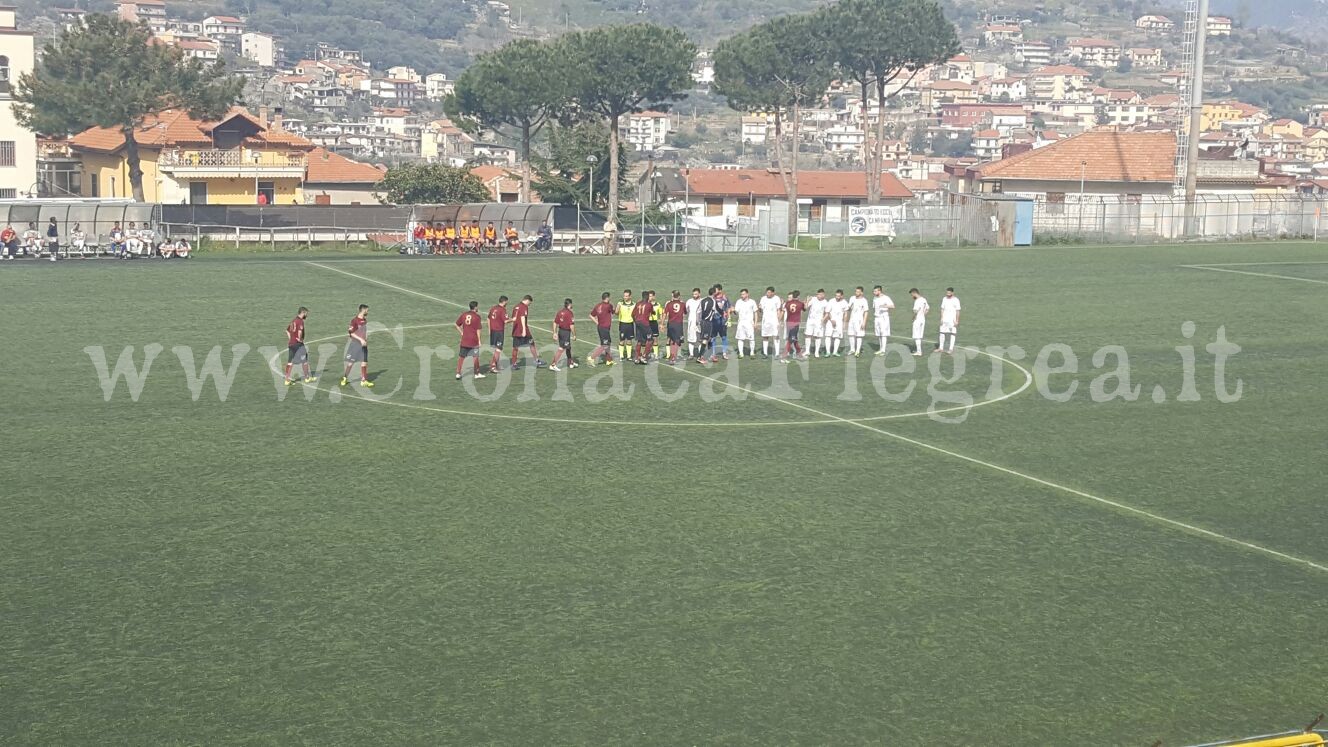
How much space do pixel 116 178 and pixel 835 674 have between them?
72962 millimetres

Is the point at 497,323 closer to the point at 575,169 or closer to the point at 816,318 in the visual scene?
the point at 816,318

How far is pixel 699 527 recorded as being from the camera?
1753 cm

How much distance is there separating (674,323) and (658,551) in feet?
44.2

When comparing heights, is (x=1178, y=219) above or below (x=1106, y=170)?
below

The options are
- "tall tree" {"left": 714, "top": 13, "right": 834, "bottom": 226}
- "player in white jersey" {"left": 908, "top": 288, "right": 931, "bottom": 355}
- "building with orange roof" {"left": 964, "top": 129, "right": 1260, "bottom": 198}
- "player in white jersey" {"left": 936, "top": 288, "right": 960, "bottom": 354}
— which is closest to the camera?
"player in white jersey" {"left": 908, "top": 288, "right": 931, "bottom": 355}

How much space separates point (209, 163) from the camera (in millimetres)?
73062

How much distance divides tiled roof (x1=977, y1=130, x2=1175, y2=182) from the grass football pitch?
159 ft

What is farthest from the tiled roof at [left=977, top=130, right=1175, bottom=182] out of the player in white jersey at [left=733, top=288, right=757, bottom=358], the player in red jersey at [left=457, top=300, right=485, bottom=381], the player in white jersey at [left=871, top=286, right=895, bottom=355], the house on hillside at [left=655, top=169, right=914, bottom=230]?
the player in red jersey at [left=457, top=300, right=485, bottom=381]

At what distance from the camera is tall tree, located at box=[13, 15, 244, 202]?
224 ft

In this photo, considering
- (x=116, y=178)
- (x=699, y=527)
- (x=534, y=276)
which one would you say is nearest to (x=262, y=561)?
(x=699, y=527)

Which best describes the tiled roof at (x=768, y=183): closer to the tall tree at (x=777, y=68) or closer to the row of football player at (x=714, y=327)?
the tall tree at (x=777, y=68)

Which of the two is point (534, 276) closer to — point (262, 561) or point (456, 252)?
point (456, 252)

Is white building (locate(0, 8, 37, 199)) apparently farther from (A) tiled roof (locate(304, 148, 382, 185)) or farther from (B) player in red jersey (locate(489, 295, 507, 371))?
(B) player in red jersey (locate(489, 295, 507, 371))

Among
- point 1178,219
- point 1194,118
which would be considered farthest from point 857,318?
point 1194,118
